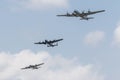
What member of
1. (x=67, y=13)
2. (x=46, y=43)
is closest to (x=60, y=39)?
(x=46, y=43)

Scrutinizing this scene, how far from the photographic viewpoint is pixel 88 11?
551ft

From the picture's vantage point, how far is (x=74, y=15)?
163m

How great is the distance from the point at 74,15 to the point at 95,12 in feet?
36.3

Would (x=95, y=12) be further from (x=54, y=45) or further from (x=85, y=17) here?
(x=54, y=45)

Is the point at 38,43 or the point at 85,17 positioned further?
the point at 38,43

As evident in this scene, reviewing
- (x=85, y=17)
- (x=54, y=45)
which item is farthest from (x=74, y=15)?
(x=54, y=45)

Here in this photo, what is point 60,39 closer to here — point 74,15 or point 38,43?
point 38,43

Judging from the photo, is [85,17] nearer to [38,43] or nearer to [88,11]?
[88,11]

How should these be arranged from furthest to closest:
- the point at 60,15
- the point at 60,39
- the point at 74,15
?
the point at 60,39 → the point at 60,15 → the point at 74,15

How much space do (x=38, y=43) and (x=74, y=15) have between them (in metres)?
33.8

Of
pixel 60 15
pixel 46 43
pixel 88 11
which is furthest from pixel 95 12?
pixel 46 43

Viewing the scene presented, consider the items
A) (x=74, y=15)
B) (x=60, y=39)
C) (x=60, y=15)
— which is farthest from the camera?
(x=60, y=39)

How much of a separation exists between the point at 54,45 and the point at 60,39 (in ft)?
29.3

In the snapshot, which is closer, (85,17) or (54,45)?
(85,17)
